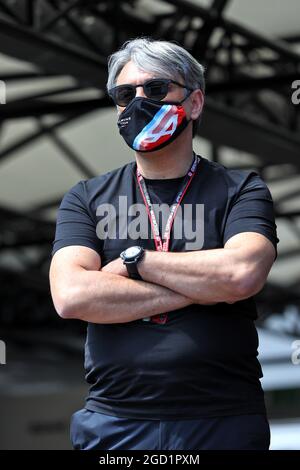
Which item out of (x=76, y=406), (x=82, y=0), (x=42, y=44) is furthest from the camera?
(x=76, y=406)

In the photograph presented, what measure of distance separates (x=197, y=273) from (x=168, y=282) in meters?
0.07

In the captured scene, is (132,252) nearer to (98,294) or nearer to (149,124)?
(98,294)

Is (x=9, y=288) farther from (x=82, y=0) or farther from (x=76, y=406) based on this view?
(x=82, y=0)

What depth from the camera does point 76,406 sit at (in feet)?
42.0

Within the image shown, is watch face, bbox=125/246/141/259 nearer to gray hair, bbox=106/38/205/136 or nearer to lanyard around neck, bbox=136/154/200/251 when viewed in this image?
lanyard around neck, bbox=136/154/200/251

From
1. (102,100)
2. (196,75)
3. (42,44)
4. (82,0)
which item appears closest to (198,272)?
(196,75)

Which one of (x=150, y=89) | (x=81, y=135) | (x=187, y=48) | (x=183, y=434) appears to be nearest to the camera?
(x=183, y=434)

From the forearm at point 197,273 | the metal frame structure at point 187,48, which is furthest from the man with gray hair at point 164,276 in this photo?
the metal frame structure at point 187,48

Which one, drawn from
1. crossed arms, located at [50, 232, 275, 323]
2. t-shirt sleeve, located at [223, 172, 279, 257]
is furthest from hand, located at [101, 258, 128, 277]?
t-shirt sleeve, located at [223, 172, 279, 257]

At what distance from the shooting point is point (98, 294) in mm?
2264

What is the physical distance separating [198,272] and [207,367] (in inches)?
8.6

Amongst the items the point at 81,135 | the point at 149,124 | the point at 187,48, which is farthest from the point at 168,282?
the point at 81,135

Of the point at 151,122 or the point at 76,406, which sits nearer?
the point at 151,122

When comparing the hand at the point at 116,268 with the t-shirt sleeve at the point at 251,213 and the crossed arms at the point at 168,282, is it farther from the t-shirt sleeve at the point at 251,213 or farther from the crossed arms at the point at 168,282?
the t-shirt sleeve at the point at 251,213
